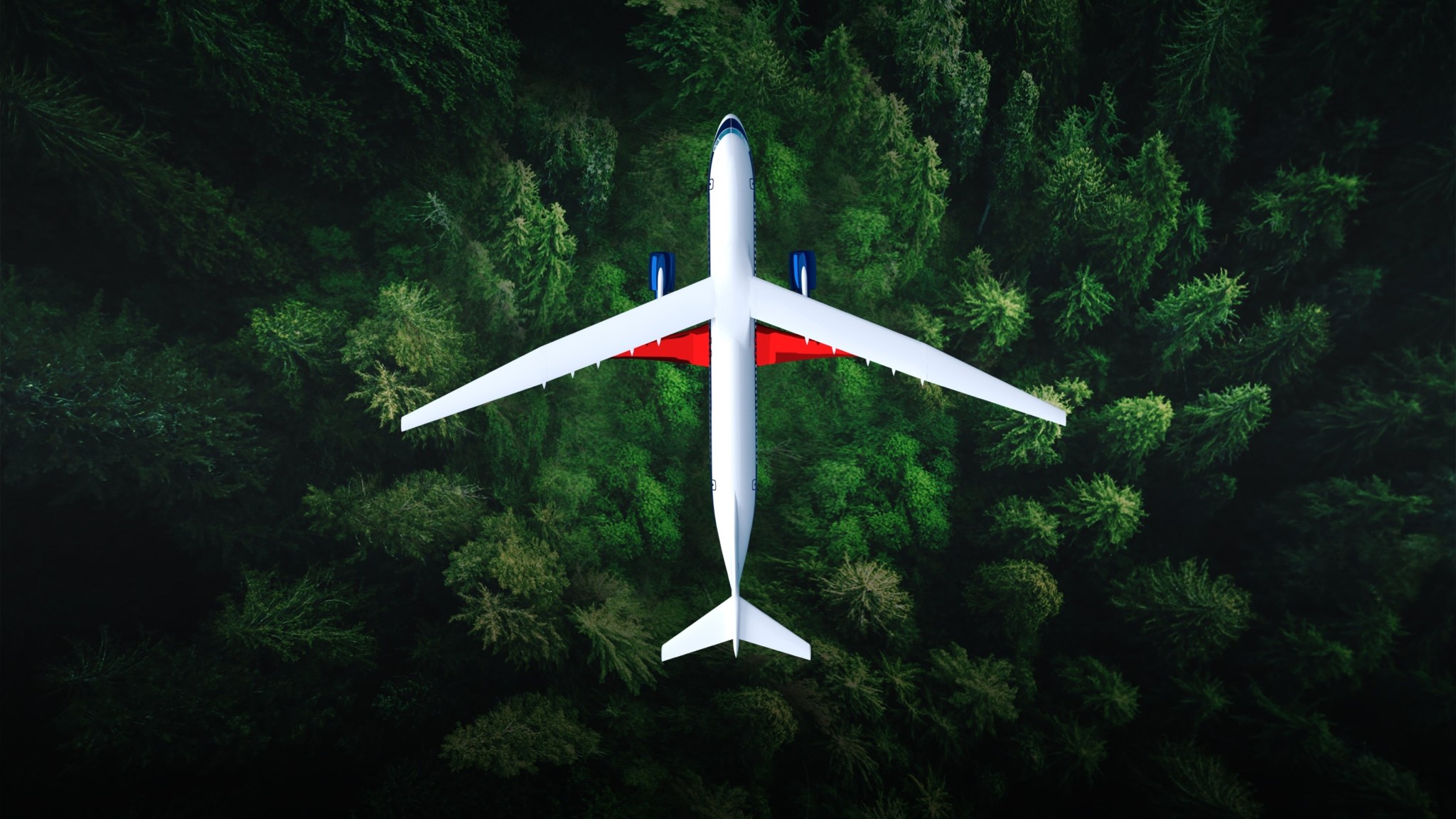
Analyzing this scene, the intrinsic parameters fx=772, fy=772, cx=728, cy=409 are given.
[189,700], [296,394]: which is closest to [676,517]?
[296,394]

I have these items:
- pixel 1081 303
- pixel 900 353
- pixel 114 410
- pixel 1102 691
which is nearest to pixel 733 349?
pixel 900 353

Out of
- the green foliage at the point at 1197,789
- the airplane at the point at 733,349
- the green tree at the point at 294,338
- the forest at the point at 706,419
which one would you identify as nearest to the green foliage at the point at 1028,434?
the forest at the point at 706,419

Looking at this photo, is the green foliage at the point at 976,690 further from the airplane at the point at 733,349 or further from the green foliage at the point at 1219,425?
the green foliage at the point at 1219,425

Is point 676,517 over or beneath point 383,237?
beneath

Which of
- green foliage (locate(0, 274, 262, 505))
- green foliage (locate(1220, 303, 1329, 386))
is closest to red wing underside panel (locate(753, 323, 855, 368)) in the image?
green foliage (locate(1220, 303, 1329, 386))

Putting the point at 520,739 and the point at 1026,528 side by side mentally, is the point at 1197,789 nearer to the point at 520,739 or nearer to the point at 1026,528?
the point at 1026,528

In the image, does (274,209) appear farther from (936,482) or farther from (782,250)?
(936,482)
